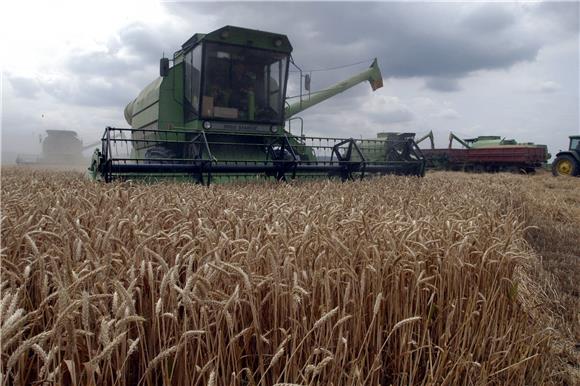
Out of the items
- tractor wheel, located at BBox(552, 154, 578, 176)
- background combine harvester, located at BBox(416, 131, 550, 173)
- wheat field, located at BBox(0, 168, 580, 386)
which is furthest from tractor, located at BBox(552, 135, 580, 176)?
wheat field, located at BBox(0, 168, 580, 386)

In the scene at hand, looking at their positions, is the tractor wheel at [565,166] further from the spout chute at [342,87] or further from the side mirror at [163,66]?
the side mirror at [163,66]

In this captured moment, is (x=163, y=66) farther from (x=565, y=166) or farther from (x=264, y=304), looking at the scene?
(x=565, y=166)

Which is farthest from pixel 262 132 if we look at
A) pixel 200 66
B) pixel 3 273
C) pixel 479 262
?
pixel 3 273

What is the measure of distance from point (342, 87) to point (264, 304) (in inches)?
460

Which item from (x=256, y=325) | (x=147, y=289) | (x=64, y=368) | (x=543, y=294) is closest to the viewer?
(x=64, y=368)

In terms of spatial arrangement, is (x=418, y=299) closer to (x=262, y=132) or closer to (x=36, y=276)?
(x=36, y=276)

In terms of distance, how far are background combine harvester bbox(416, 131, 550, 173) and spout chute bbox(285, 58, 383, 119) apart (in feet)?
17.0

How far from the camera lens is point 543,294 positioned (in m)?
2.91

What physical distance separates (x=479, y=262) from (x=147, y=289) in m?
1.48

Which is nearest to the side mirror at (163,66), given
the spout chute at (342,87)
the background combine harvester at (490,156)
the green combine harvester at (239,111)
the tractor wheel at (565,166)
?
the green combine harvester at (239,111)

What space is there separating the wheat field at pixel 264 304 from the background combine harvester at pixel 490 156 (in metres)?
16.5

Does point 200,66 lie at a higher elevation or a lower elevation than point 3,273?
higher

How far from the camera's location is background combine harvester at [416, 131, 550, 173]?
17125 mm

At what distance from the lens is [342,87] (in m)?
12.4
